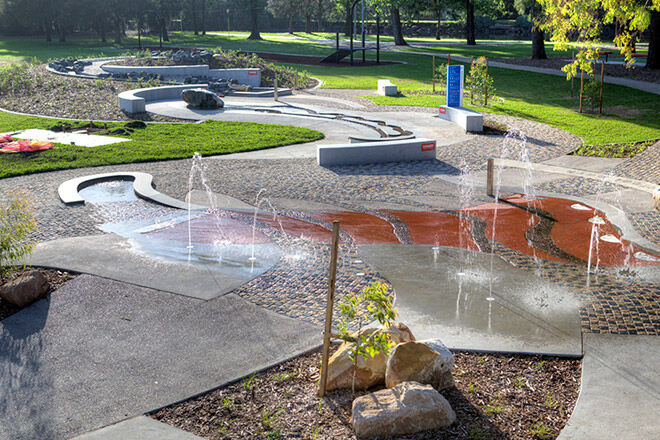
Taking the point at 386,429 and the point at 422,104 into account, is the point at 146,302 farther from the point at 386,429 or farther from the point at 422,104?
the point at 422,104

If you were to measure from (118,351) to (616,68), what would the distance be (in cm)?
3532

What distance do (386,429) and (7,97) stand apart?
27.6m

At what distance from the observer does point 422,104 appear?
88.9ft

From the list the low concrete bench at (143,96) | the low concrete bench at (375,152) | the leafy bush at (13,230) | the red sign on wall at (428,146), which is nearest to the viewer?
the leafy bush at (13,230)

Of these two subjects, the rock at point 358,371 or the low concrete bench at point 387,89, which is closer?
the rock at point 358,371

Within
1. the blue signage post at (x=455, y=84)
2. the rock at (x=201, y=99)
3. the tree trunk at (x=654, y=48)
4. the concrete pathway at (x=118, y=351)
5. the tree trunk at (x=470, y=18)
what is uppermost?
the tree trunk at (x=470, y=18)

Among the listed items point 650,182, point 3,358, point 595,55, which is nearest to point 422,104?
point 595,55

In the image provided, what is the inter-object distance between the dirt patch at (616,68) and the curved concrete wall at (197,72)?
706 inches

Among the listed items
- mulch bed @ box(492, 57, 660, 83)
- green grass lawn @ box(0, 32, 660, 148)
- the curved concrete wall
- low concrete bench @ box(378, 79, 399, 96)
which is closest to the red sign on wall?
green grass lawn @ box(0, 32, 660, 148)

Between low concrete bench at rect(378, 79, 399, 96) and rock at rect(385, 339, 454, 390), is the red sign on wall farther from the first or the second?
low concrete bench at rect(378, 79, 399, 96)

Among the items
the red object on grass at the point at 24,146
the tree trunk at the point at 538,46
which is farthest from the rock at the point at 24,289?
the tree trunk at the point at 538,46

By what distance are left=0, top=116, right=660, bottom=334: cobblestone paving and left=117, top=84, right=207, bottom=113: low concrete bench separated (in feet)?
28.6

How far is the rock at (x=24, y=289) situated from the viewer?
771 centimetres

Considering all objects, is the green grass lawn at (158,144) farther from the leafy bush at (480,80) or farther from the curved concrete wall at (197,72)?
the curved concrete wall at (197,72)
